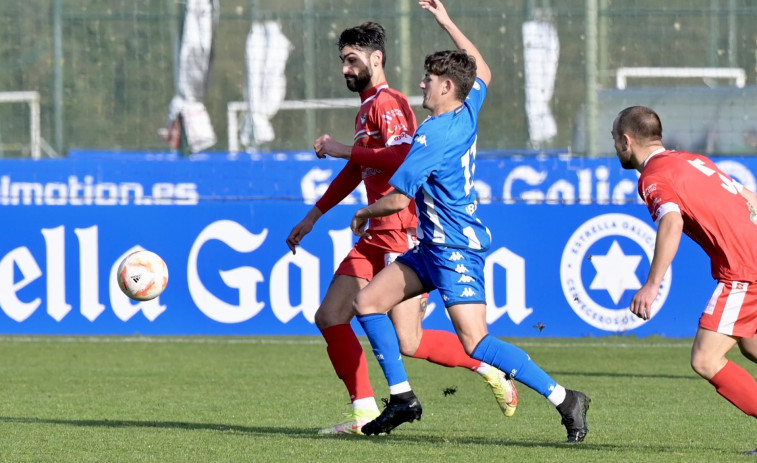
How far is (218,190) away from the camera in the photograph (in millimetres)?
13969

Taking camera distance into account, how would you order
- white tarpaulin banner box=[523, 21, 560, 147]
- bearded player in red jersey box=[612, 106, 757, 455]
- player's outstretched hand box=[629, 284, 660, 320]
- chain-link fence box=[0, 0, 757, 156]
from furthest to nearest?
white tarpaulin banner box=[523, 21, 560, 147] < chain-link fence box=[0, 0, 757, 156] < bearded player in red jersey box=[612, 106, 757, 455] < player's outstretched hand box=[629, 284, 660, 320]

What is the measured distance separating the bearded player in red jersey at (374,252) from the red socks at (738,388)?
1.32 m

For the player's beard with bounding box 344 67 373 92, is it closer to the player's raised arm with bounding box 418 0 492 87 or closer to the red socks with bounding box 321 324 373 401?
the player's raised arm with bounding box 418 0 492 87

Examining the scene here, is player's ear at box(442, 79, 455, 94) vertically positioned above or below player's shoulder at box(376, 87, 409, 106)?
above

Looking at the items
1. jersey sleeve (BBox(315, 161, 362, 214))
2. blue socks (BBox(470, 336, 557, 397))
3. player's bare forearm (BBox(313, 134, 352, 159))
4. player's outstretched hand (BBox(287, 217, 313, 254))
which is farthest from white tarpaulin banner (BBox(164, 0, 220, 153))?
blue socks (BBox(470, 336, 557, 397))

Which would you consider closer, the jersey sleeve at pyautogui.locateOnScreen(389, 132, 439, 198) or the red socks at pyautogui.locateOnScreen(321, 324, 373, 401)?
the jersey sleeve at pyautogui.locateOnScreen(389, 132, 439, 198)

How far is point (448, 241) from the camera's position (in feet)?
21.4

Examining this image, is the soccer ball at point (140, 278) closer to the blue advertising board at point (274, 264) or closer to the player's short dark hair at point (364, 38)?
the player's short dark hair at point (364, 38)

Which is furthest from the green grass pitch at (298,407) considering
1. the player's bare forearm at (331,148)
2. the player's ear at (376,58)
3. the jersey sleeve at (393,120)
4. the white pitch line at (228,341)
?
the player's ear at (376,58)

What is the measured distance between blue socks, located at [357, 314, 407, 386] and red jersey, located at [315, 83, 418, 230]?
2.00ft

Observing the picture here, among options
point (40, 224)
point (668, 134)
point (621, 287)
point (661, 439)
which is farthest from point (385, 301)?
point (668, 134)

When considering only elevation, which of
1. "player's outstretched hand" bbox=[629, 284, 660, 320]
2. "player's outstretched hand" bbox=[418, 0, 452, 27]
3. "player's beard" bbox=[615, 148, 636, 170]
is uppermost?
"player's outstretched hand" bbox=[418, 0, 452, 27]

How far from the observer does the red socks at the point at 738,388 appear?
6.09 m

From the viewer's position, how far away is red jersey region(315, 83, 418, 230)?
7.04m
